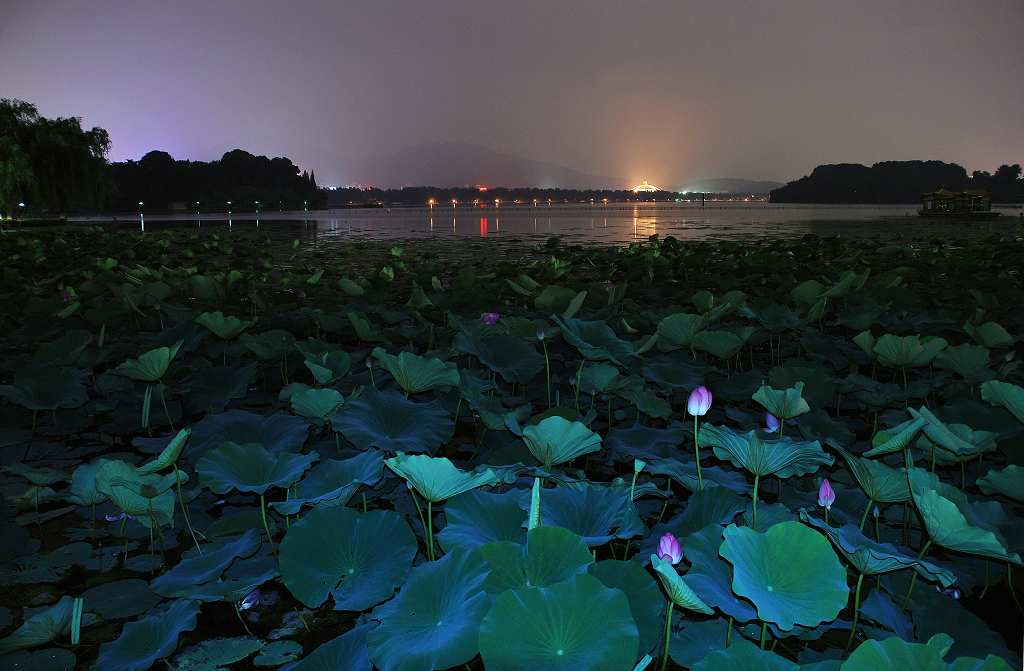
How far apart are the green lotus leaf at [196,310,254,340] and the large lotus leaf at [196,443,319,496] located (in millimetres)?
1718

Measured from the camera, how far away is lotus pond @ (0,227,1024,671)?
3.79 ft

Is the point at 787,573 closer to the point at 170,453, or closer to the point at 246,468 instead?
the point at 246,468

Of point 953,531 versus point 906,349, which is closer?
point 953,531

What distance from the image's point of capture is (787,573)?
116 centimetres

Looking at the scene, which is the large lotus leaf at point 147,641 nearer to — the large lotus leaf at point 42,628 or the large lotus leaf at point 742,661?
the large lotus leaf at point 42,628

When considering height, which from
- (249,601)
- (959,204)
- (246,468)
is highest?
(959,204)

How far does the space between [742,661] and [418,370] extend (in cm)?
166

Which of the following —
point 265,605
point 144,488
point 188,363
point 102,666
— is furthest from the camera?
point 188,363

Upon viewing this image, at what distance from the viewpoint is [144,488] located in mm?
1742

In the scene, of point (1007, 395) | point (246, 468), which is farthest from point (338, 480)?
point (1007, 395)

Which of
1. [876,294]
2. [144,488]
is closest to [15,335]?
[144,488]

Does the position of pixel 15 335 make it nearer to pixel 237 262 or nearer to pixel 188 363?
pixel 188 363

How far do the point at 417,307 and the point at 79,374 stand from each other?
205 centimetres

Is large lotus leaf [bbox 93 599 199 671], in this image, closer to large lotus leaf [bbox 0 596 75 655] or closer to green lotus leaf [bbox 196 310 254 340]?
large lotus leaf [bbox 0 596 75 655]
